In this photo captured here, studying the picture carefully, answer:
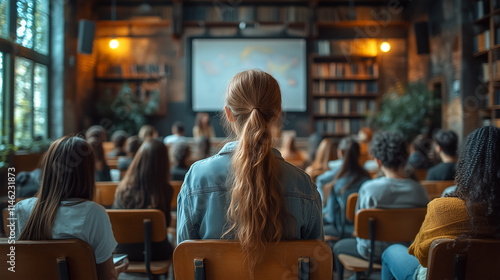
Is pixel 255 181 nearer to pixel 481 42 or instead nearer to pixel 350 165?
pixel 350 165

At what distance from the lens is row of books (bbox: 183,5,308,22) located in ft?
27.7

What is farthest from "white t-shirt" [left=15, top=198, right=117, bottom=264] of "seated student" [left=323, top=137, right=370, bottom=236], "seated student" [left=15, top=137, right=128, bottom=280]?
"seated student" [left=323, top=137, right=370, bottom=236]

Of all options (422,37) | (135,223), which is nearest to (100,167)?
(135,223)

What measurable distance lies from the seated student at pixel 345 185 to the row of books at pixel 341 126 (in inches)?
219

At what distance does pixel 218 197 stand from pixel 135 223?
0.94m

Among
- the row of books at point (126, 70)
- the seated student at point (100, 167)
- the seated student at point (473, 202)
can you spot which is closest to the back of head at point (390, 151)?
the seated student at point (473, 202)

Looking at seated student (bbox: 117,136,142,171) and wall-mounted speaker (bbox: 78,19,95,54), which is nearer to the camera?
seated student (bbox: 117,136,142,171)

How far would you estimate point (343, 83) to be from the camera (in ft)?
27.9

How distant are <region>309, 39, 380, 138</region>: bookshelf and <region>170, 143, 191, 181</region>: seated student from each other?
533 cm

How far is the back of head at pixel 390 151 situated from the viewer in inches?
92.2

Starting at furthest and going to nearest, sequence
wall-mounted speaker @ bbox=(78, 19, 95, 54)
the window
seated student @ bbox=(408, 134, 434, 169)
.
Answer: wall-mounted speaker @ bbox=(78, 19, 95, 54)
the window
seated student @ bbox=(408, 134, 434, 169)

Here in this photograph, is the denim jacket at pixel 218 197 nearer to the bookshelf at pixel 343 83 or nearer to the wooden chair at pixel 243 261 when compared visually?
the wooden chair at pixel 243 261

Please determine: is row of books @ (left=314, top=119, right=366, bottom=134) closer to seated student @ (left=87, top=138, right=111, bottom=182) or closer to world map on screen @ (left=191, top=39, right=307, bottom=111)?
world map on screen @ (left=191, top=39, right=307, bottom=111)

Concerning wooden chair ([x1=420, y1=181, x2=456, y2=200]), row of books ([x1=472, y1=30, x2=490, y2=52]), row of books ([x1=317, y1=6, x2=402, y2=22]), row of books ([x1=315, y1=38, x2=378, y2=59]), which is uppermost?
row of books ([x1=317, y1=6, x2=402, y2=22])
